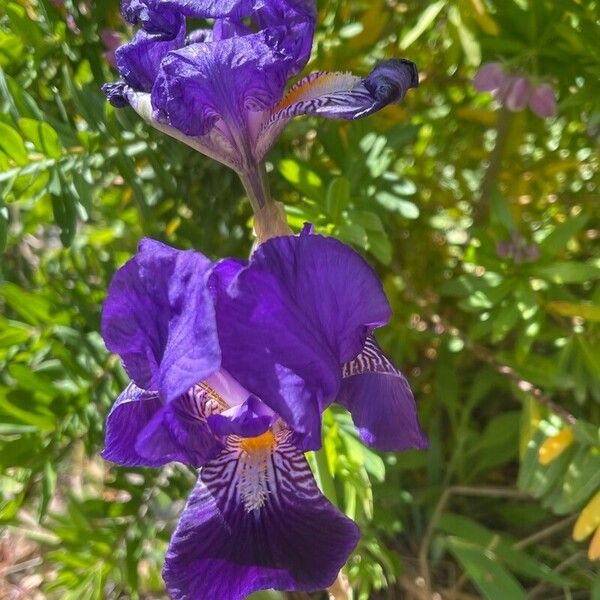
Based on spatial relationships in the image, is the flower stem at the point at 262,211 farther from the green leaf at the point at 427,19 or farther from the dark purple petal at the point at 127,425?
the green leaf at the point at 427,19

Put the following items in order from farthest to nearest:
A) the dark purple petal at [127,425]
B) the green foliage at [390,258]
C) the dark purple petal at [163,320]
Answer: the green foliage at [390,258] → the dark purple petal at [127,425] → the dark purple petal at [163,320]

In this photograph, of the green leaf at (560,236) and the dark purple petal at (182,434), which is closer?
the dark purple petal at (182,434)

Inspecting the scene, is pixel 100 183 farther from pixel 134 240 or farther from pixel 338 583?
pixel 338 583

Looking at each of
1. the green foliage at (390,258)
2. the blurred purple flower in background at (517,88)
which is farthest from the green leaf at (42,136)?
the blurred purple flower in background at (517,88)

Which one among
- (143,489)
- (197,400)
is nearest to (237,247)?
(143,489)

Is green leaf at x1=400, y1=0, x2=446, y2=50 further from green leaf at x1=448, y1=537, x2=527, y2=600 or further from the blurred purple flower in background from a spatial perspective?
green leaf at x1=448, y1=537, x2=527, y2=600

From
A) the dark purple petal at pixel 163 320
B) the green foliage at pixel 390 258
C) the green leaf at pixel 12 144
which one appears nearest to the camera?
the dark purple petal at pixel 163 320

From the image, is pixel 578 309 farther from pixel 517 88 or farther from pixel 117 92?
pixel 117 92
